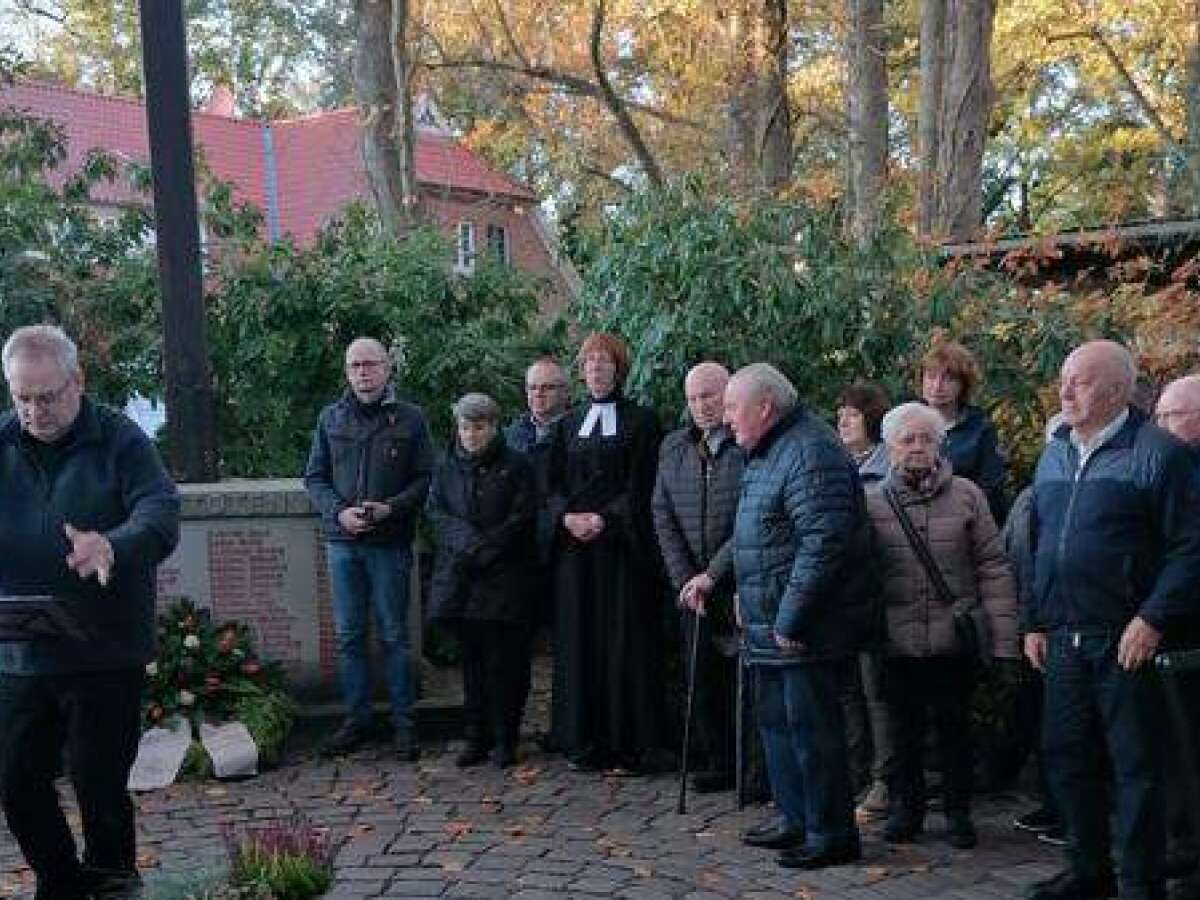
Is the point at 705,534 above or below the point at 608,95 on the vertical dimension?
below

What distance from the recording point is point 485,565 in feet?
23.3

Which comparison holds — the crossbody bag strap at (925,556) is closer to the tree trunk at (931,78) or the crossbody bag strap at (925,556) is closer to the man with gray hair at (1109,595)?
the man with gray hair at (1109,595)

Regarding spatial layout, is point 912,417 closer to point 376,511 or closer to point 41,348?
point 376,511

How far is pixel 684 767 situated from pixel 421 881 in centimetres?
138

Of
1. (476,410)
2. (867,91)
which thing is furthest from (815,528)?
(867,91)

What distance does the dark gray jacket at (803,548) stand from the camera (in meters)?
5.36

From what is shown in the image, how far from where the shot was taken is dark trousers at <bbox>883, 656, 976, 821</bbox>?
5809mm

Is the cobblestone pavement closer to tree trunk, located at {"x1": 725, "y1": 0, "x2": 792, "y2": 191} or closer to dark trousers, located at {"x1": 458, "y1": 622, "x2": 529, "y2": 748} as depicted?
dark trousers, located at {"x1": 458, "y1": 622, "x2": 529, "y2": 748}

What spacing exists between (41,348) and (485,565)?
9.17 feet

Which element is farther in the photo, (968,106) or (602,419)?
(968,106)

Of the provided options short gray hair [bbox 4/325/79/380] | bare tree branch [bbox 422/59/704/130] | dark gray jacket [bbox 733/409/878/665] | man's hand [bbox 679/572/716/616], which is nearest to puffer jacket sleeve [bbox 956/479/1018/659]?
dark gray jacket [bbox 733/409/878/665]

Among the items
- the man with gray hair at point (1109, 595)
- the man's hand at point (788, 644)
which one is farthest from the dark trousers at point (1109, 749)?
the man's hand at point (788, 644)

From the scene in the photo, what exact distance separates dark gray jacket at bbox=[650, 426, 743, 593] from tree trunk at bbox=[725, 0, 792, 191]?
34.7 feet

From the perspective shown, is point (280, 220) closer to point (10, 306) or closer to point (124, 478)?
point (10, 306)
